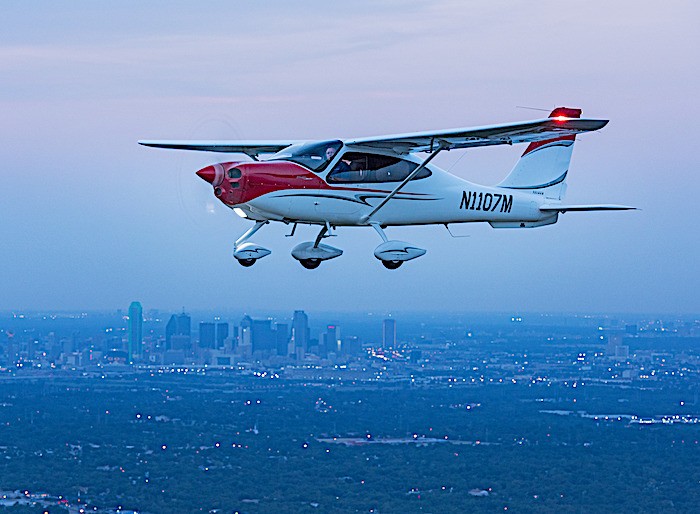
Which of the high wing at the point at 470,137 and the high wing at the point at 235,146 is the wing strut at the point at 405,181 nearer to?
the high wing at the point at 470,137

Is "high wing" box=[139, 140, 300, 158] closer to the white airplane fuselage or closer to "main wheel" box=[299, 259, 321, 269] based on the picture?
the white airplane fuselage

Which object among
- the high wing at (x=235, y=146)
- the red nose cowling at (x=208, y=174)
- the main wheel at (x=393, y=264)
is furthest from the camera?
the high wing at (x=235, y=146)

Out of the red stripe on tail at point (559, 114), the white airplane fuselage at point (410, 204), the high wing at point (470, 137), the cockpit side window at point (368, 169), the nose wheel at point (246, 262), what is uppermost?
the red stripe on tail at point (559, 114)

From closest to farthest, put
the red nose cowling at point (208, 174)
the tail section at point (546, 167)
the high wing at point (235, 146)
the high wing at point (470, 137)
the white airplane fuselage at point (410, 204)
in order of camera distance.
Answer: the high wing at point (470, 137), the red nose cowling at point (208, 174), the white airplane fuselage at point (410, 204), the high wing at point (235, 146), the tail section at point (546, 167)

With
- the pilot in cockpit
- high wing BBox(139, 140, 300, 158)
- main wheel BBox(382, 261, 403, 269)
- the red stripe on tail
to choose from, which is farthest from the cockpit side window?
the red stripe on tail

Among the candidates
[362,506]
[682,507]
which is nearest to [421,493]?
[362,506]

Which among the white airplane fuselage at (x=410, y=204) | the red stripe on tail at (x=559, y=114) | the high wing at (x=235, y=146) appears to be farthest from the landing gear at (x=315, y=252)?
the red stripe on tail at (x=559, y=114)

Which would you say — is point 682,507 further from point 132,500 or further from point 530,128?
point 530,128
